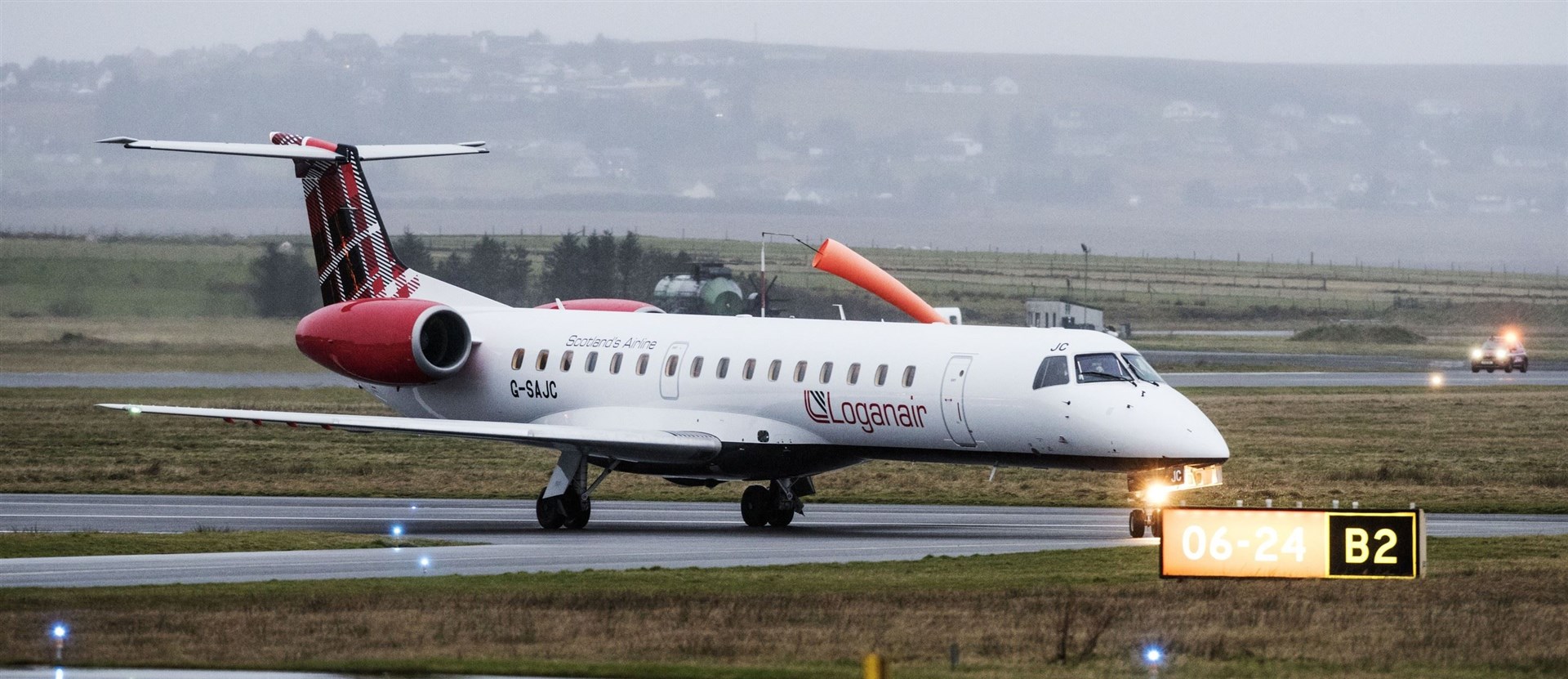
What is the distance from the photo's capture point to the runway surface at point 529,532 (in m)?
27.1

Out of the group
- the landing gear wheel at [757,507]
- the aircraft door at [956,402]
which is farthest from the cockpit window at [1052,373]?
the landing gear wheel at [757,507]

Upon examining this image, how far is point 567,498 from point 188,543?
651 centimetres

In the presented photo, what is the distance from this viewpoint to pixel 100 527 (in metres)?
33.8

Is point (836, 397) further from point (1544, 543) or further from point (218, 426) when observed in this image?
point (218, 426)

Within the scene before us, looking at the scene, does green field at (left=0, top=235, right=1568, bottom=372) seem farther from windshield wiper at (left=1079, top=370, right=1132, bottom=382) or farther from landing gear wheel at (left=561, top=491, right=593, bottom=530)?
windshield wiper at (left=1079, top=370, right=1132, bottom=382)

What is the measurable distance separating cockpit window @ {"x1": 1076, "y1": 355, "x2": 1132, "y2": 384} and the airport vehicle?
2501 inches

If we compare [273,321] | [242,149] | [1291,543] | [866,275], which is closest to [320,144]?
[242,149]

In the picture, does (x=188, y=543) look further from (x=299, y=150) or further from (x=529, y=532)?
(x=299, y=150)

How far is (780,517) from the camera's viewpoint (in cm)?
3556

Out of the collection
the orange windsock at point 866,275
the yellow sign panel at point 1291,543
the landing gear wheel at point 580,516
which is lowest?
the landing gear wheel at point 580,516

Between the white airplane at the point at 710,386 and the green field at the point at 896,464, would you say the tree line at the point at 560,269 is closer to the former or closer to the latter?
the green field at the point at 896,464

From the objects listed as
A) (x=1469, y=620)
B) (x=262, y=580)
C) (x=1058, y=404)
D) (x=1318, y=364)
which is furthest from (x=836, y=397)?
(x=1318, y=364)

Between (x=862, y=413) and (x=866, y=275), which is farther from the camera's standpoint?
(x=866, y=275)

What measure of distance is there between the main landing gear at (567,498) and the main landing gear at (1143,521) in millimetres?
8441
